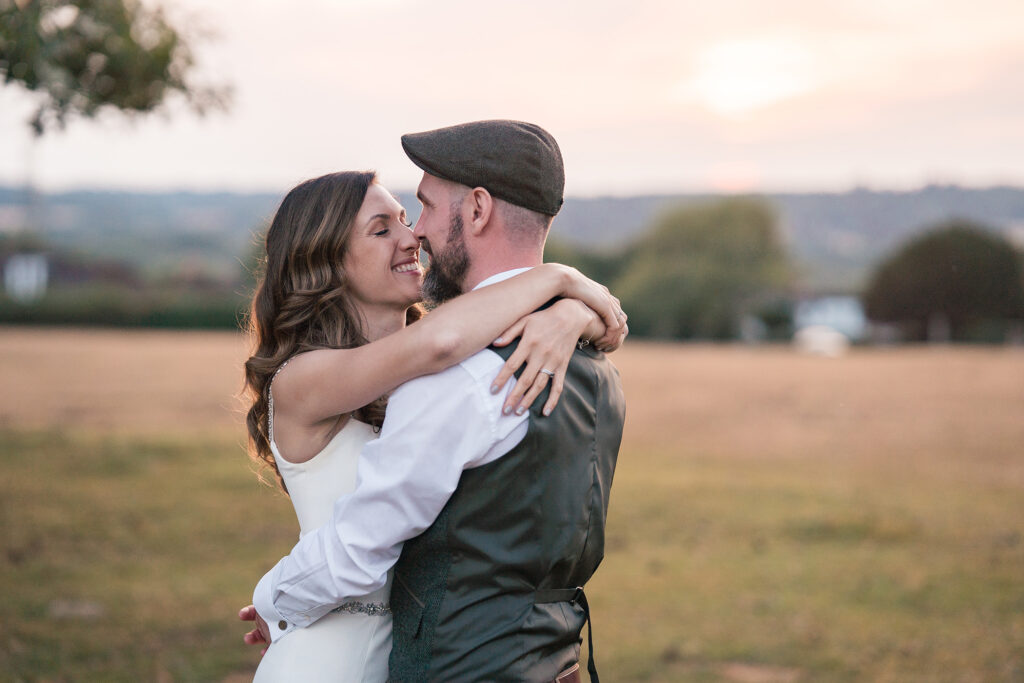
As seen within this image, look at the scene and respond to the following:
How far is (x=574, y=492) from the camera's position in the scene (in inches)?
84.0

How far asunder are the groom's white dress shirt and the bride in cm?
5

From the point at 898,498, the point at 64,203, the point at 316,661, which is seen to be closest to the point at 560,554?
the point at 316,661

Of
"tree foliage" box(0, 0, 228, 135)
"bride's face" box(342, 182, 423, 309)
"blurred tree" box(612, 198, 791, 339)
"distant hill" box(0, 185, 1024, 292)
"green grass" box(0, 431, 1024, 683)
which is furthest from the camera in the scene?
"distant hill" box(0, 185, 1024, 292)

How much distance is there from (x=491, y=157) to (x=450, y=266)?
29 centimetres

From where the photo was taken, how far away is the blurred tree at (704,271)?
8006 cm

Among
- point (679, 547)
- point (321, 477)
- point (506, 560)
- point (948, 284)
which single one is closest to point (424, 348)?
point (506, 560)

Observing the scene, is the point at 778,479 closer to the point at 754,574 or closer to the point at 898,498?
the point at 898,498

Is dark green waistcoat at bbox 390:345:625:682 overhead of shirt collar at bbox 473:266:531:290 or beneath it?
beneath

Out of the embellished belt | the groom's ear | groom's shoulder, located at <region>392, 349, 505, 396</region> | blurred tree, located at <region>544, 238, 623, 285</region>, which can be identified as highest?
the groom's ear

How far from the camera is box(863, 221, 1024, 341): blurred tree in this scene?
73.9 metres

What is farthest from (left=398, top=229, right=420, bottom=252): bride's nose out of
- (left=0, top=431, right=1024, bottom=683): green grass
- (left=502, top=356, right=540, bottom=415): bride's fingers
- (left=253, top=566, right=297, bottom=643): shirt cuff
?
(left=0, top=431, right=1024, bottom=683): green grass

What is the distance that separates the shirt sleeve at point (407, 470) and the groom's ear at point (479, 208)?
1.27ft

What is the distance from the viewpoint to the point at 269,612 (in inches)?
95.0

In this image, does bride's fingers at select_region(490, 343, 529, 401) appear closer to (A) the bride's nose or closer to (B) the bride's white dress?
(B) the bride's white dress
